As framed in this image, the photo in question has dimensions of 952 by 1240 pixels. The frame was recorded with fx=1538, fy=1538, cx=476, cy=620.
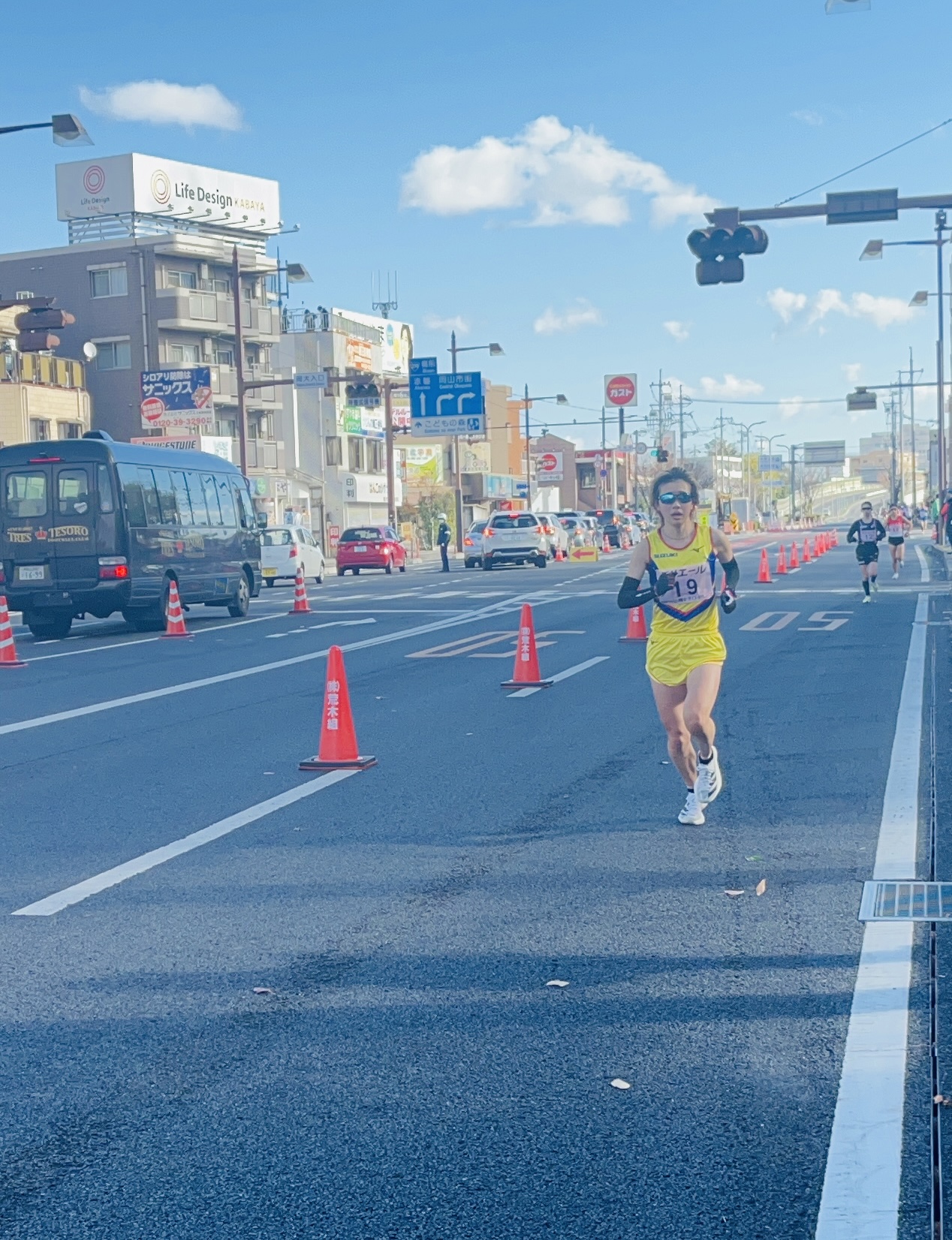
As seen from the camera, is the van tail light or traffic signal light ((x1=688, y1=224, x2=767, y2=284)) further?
the van tail light

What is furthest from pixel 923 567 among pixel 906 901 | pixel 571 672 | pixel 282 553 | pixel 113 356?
pixel 906 901

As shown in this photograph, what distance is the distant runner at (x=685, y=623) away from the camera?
314 inches

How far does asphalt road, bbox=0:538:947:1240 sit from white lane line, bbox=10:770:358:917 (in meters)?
0.05

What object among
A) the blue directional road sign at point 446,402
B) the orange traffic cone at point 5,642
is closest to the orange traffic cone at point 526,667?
the orange traffic cone at point 5,642

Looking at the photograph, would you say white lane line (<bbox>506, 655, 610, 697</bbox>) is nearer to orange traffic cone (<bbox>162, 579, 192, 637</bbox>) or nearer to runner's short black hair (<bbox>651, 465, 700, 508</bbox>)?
runner's short black hair (<bbox>651, 465, 700, 508</bbox>)

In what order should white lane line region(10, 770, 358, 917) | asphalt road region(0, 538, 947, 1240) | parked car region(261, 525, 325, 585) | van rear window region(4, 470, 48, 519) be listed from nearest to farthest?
asphalt road region(0, 538, 947, 1240) → white lane line region(10, 770, 358, 917) → van rear window region(4, 470, 48, 519) → parked car region(261, 525, 325, 585)

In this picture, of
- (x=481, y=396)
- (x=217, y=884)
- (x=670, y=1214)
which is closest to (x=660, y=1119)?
(x=670, y=1214)

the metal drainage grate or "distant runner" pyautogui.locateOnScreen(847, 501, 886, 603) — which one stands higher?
"distant runner" pyautogui.locateOnScreen(847, 501, 886, 603)

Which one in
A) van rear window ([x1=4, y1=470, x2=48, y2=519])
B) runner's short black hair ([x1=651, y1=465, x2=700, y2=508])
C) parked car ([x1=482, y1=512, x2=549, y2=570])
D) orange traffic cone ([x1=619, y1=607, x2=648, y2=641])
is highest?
van rear window ([x1=4, y1=470, x2=48, y2=519])

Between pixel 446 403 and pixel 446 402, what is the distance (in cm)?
3

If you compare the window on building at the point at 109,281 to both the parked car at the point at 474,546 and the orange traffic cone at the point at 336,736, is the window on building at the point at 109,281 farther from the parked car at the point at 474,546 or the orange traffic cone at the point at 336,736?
the orange traffic cone at the point at 336,736

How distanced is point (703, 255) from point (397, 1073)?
1628cm

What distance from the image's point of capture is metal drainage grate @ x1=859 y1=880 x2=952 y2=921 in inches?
238

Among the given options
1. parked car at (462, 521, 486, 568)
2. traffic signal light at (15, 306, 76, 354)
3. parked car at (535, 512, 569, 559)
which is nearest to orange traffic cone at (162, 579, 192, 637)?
traffic signal light at (15, 306, 76, 354)
